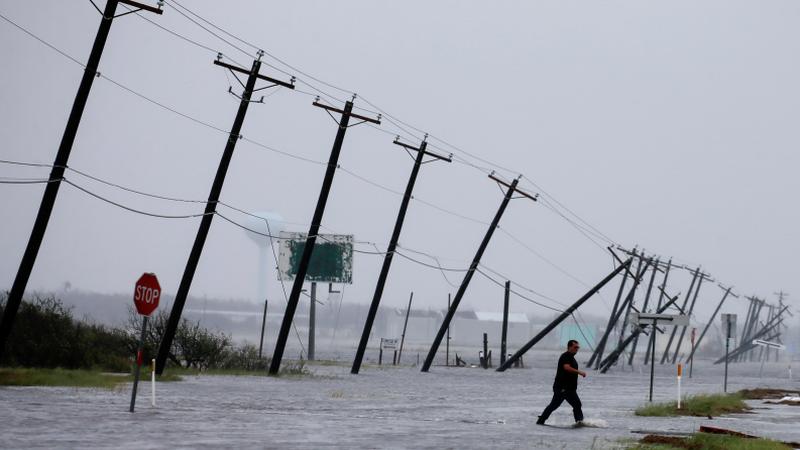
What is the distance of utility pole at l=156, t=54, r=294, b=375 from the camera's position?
40844mm

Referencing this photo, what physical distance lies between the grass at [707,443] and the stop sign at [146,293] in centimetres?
991

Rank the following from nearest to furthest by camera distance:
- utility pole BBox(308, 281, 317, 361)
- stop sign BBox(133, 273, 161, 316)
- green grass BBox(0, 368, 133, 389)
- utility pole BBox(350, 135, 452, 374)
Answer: stop sign BBox(133, 273, 161, 316)
green grass BBox(0, 368, 133, 389)
utility pole BBox(350, 135, 452, 374)
utility pole BBox(308, 281, 317, 361)

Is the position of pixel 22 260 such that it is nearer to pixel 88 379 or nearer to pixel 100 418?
pixel 88 379

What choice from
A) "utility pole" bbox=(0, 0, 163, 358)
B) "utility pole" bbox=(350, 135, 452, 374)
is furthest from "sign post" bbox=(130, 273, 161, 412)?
"utility pole" bbox=(350, 135, 452, 374)

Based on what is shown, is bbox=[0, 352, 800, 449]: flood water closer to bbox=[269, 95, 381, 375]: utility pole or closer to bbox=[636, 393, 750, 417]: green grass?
bbox=[636, 393, 750, 417]: green grass

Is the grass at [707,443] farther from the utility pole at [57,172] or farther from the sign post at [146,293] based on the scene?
the utility pole at [57,172]

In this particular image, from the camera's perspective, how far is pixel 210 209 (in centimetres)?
4150

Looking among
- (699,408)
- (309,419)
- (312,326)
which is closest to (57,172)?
(309,419)

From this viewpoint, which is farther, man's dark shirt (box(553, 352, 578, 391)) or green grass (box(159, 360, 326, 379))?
green grass (box(159, 360, 326, 379))

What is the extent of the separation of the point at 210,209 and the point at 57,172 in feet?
31.3

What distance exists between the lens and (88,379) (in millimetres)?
34844

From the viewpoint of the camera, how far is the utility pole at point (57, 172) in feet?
104

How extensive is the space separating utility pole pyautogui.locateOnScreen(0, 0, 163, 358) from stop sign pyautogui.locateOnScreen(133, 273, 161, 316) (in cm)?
805

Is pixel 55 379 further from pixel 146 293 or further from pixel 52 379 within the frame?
pixel 146 293
